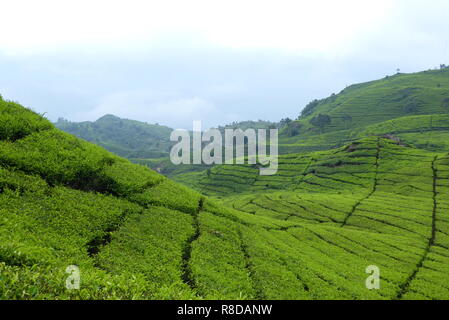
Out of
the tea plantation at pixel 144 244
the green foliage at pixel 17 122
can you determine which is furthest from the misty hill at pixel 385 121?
the green foliage at pixel 17 122

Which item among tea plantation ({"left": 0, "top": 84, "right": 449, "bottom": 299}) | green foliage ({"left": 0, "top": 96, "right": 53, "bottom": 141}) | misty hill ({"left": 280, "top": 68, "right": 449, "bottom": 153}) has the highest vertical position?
misty hill ({"left": 280, "top": 68, "right": 449, "bottom": 153})

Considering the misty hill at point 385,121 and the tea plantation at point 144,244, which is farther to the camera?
the misty hill at point 385,121

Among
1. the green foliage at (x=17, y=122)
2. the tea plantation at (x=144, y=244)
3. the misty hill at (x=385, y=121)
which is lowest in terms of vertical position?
the tea plantation at (x=144, y=244)

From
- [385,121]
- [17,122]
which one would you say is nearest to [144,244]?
[17,122]

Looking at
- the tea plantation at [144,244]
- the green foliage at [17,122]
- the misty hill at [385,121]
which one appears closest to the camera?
the tea plantation at [144,244]

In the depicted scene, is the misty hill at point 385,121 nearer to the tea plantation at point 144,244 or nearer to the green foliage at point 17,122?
the tea plantation at point 144,244

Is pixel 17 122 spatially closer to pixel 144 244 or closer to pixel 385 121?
pixel 144 244

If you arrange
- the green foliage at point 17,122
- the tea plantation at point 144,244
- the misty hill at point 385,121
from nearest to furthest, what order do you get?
the tea plantation at point 144,244 < the green foliage at point 17,122 < the misty hill at point 385,121

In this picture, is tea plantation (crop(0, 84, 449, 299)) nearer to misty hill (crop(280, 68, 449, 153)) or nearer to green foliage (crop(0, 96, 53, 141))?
green foliage (crop(0, 96, 53, 141))

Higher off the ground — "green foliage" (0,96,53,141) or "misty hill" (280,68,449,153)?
"misty hill" (280,68,449,153)

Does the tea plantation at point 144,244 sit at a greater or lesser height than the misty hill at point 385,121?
lesser

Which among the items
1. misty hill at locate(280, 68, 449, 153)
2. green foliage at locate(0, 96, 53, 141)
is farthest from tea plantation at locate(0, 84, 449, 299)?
misty hill at locate(280, 68, 449, 153)

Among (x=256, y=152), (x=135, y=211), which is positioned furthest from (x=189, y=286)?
(x=256, y=152)

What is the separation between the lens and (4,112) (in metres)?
15.0
